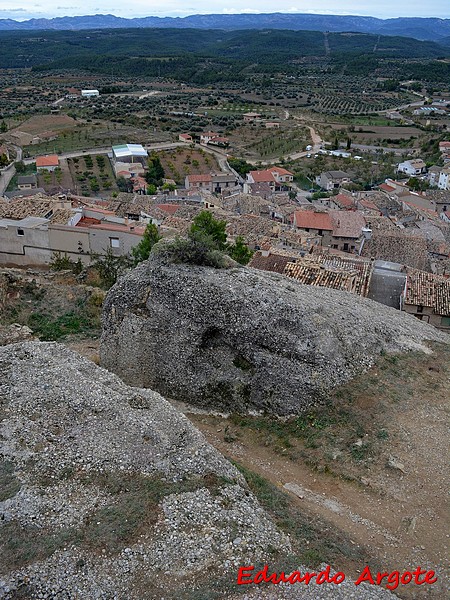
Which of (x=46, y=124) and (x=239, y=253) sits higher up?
(x=46, y=124)

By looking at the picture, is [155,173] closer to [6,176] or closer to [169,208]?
[6,176]

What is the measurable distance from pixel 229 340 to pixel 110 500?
734 cm

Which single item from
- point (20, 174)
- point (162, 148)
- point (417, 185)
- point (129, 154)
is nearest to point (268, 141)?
point (162, 148)

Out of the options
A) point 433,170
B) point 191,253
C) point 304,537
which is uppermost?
point 191,253

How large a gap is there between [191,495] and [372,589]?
156 inches

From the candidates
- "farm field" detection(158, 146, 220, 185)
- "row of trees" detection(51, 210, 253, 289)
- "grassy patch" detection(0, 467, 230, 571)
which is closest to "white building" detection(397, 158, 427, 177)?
"farm field" detection(158, 146, 220, 185)

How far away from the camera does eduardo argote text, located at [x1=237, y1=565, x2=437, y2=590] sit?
9.95 meters

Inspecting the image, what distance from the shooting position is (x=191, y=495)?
11516 millimetres

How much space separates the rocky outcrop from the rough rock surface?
139 inches

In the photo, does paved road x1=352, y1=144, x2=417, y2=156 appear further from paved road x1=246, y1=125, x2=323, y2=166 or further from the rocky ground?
the rocky ground

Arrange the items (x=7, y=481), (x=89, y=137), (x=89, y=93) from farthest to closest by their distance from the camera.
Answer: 1. (x=89, y=93)
2. (x=89, y=137)
3. (x=7, y=481)

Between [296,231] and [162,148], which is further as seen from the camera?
[162,148]

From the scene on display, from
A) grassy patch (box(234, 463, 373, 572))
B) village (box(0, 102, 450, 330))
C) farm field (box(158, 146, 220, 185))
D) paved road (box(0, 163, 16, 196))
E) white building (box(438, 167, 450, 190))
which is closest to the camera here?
grassy patch (box(234, 463, 373, 572))

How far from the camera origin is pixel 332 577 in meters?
10.3
